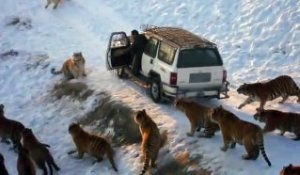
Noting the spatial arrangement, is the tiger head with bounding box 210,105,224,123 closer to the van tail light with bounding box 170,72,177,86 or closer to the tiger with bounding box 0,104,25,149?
the van tail light with bounding box 170,72,177,86

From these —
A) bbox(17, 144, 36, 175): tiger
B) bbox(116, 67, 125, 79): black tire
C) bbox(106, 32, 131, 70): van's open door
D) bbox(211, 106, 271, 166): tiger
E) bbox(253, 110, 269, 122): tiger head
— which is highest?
bbox(106, 32, 131, 70): van's open door

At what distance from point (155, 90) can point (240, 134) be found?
14.0 ft

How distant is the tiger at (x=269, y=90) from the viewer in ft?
50.2

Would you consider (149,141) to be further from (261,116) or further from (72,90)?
(72,90)

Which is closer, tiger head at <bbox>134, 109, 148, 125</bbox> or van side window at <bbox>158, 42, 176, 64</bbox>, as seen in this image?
tiger head at <bbox>134, 109, 148, 125</bbox>

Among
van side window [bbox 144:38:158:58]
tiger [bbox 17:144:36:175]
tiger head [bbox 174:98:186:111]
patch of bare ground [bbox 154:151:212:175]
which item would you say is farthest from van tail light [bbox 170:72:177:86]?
tiger [bbox 17:144:36:175]

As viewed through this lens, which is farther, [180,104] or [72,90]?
[72,90]

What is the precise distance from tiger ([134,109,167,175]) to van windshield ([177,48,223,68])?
7.70 feet

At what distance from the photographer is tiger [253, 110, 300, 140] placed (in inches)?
517

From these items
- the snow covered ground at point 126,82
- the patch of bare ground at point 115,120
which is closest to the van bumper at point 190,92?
the snow covered ground at point 126,82

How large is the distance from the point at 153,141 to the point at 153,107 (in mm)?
3015

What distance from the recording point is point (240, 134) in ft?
41.3

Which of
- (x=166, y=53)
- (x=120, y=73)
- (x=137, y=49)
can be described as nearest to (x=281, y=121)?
(x=166, y=53)

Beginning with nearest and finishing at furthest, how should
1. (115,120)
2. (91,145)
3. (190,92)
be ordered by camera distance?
(91,145), (190,92), (115,120)
